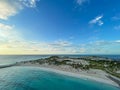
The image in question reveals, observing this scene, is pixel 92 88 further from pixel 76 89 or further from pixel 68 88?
pixel 68 88

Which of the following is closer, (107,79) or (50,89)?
(50,89)

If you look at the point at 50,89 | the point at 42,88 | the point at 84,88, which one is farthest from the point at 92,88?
the point at 42,88

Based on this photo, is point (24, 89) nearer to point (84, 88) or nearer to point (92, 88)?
point (84, 88)

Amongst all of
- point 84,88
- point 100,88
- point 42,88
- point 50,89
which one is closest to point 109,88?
point 100,88

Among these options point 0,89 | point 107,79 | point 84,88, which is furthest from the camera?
point 107,79

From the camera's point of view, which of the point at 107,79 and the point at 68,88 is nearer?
the point at 68,88

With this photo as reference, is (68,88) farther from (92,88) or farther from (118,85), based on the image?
(118,85)

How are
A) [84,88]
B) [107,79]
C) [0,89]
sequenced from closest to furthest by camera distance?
1. [0,89]
2. [84,88]
3. [107,79]

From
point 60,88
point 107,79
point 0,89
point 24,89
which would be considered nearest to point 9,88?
point 0,89
